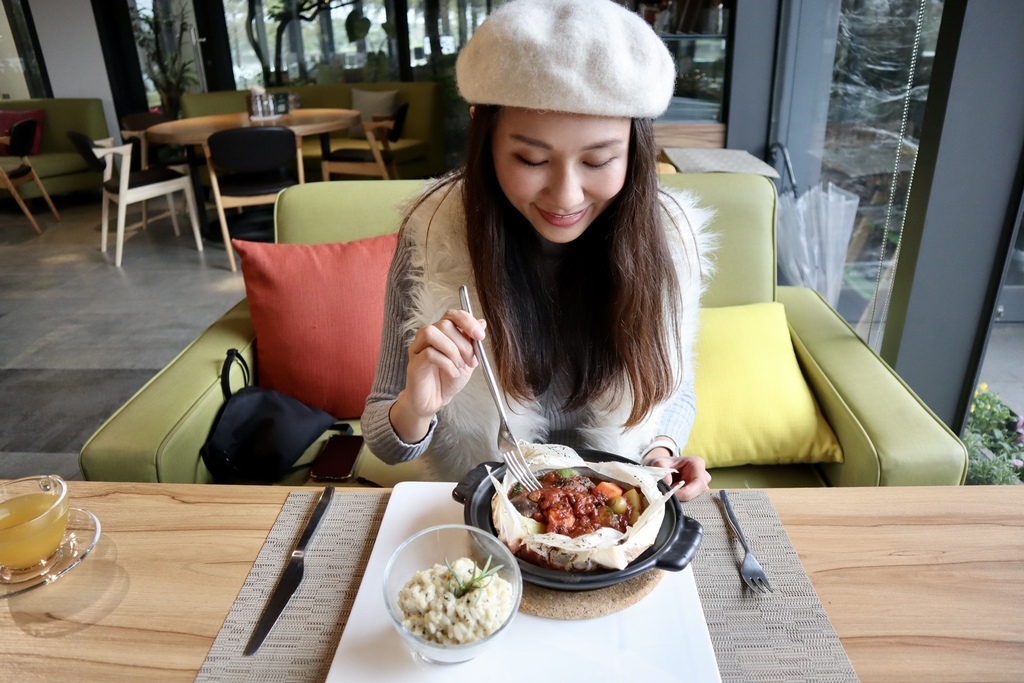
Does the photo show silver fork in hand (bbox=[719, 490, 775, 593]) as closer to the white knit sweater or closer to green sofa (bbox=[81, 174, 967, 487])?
the white knit sweater

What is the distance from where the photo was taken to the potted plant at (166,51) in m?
6.30

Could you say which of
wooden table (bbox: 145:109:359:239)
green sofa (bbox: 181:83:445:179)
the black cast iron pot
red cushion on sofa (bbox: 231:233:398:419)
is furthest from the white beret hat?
green sofa (bbox: 181:83:445:179)

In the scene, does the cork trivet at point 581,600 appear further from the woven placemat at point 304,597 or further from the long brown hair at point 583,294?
the long brown hair at point 583,294

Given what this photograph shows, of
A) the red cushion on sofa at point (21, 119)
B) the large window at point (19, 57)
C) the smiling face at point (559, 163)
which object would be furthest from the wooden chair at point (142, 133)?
the smiling face at point (559, 163)

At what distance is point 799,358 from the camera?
1.58m

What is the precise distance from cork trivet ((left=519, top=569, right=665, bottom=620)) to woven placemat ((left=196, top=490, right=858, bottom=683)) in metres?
0.08

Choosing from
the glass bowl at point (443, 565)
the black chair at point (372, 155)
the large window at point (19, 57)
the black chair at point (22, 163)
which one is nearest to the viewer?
the glass bowl at point (443, 565)

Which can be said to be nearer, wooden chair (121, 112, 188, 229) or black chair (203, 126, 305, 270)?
black chair (203, 126, 305, 270)

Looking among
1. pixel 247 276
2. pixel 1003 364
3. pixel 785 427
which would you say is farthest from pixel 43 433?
pixel 1003 364

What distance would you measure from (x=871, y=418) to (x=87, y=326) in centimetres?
371

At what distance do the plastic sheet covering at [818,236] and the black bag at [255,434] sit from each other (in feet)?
6.09

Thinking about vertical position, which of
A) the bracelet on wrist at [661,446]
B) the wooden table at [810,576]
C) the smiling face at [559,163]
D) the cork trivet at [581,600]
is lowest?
the bracelet on wrist at [661,446]

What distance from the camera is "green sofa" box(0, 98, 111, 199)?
18.9 ft

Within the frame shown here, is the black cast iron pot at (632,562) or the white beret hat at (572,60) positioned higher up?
the white beret hat at (572,60)
